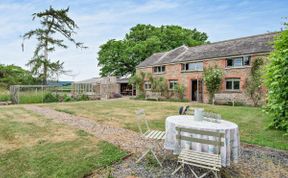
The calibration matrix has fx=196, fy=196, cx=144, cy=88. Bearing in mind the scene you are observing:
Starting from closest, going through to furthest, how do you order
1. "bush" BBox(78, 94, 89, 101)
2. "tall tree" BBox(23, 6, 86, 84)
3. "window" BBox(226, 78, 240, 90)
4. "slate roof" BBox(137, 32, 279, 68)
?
"slate roof" BBox(137, 32, 279, 68) < "window" BBox(226, 78, 240, 90) < "bush" BBox(78, 94, 89, 101) < "tall tree" BBox(23, 6, 86, 84)

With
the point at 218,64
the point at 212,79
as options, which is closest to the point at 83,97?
the point at 212,79

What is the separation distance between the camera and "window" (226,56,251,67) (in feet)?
59.8

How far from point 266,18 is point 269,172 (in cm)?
1728

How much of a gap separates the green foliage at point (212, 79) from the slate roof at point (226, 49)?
65.0 inches

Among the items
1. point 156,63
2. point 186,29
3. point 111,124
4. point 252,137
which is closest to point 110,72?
point 156,63

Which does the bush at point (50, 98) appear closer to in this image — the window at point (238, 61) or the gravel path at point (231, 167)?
the gravel path at point (231, 167)

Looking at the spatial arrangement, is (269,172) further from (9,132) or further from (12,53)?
(12,53)

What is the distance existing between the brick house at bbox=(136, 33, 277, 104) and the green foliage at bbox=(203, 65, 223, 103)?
1.89 ft

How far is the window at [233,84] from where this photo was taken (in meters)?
18.8

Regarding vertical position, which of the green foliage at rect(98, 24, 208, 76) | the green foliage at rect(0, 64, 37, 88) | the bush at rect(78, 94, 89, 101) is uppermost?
the green foliage at rect(98, 24, 208, 76)

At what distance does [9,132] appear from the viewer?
298 inches

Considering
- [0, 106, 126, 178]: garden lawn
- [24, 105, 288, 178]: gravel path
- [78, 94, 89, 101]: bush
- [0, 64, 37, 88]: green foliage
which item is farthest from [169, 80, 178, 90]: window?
[0, 64, 37, 88]: green foliage

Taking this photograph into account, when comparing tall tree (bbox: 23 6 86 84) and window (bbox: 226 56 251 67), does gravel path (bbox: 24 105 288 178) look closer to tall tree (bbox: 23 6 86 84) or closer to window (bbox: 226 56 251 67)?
window (bbox: 226 56 251 67)

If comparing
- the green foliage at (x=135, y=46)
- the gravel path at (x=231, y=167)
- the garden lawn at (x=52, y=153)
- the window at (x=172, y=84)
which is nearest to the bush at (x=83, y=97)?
the window at (x=172, y=84)
